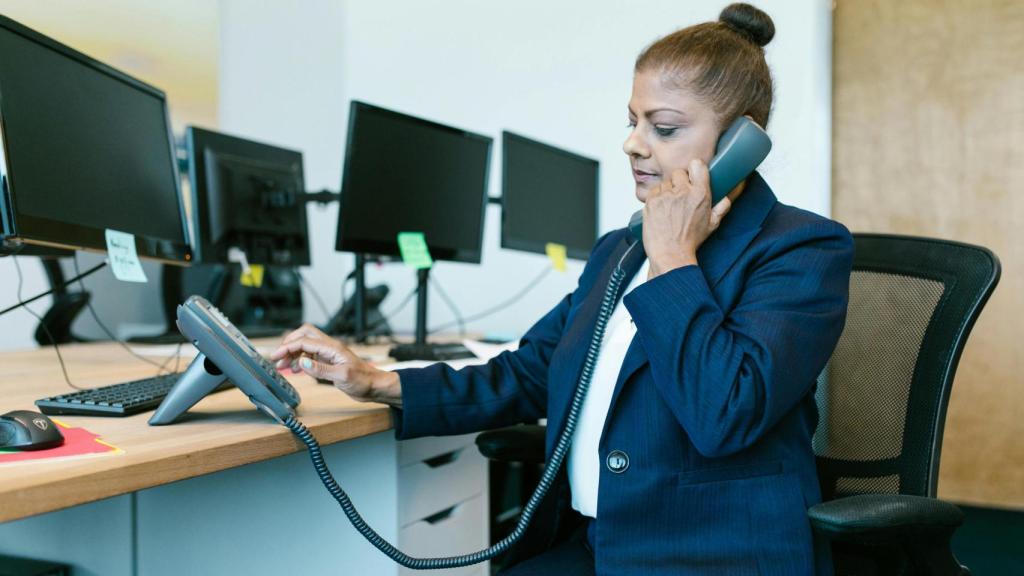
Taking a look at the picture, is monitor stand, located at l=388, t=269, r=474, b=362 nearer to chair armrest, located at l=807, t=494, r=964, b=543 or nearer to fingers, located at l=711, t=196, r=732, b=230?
fingers, located at l=711, t=196, r=732, b=230

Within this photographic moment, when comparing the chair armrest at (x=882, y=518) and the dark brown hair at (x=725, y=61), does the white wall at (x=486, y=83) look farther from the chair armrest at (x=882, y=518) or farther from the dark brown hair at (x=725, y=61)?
the chair armrest at (x=882, y=518)

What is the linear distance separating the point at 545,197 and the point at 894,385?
1339 millimetres

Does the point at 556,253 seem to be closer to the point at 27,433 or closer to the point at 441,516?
the point at 441,516

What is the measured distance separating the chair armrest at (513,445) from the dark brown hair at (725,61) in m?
0.58

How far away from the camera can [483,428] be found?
4.29 ft

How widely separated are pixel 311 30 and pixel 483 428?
3.17m

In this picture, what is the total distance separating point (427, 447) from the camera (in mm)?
1428

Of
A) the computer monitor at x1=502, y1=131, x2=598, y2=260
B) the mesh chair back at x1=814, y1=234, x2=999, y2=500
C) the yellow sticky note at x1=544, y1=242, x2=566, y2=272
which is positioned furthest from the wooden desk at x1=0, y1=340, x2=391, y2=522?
the yellow sticky note at x1=544, y1=242, x2=566, y2=272

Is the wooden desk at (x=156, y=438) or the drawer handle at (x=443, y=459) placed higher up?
the wooden desk at (x=156, y=438)

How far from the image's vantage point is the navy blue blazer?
95 cm

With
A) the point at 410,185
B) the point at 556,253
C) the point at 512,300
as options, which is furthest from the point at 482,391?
the point at 512,300

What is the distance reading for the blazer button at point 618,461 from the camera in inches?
40.5

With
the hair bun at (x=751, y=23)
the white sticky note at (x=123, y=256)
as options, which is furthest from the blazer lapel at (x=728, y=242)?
the white sticky note at (x=123, y=256)

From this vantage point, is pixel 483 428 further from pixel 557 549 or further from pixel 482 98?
pixel 482 98
